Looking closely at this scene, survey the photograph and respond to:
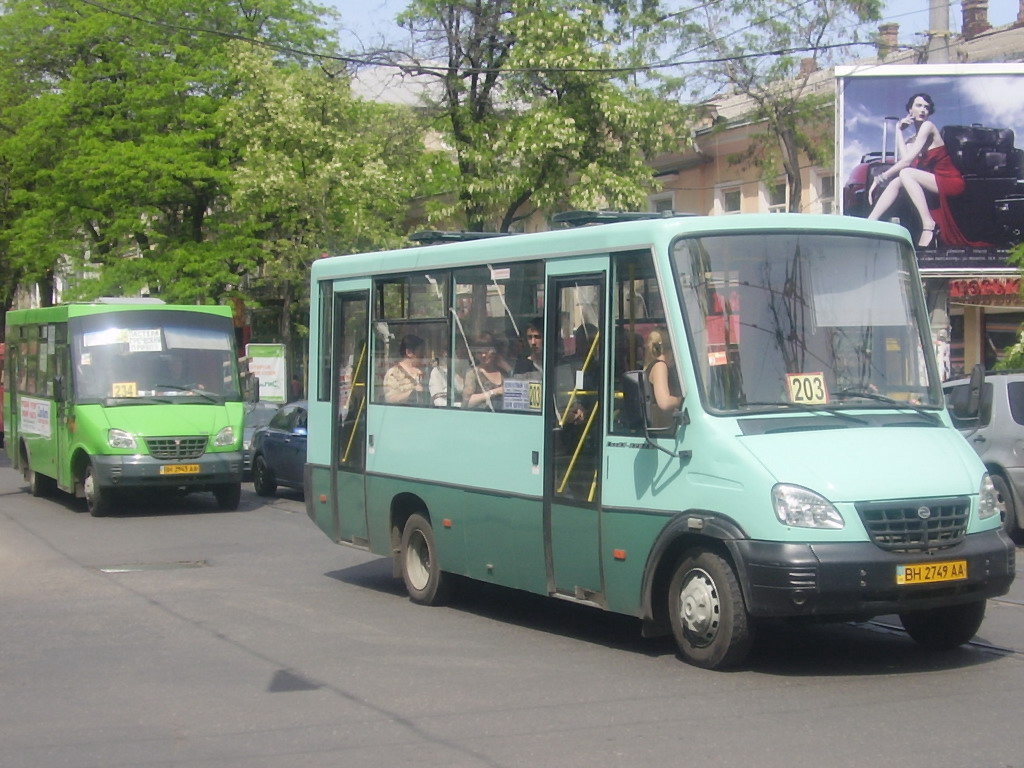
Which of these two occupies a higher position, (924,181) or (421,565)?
(924,181)

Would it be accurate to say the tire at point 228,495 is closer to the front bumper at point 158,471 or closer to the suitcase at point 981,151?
the front bumper at point 158,471

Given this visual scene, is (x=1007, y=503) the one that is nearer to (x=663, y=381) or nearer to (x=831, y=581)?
(x=663, y=381)

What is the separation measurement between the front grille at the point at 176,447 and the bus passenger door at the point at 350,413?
7012 millimetres

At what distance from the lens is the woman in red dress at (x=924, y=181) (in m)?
25.4

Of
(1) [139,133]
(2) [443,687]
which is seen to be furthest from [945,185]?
(1) [139,133]

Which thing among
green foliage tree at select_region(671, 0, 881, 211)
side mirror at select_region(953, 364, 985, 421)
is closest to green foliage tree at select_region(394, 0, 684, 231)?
green foliage tree at select_region(671, 0, 881, 211)

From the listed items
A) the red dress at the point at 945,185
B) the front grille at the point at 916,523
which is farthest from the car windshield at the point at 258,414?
the front grille at the point at 916,523

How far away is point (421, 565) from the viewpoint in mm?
11289

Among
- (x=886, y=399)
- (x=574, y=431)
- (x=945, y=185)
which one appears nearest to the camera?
(x=886, y=399)

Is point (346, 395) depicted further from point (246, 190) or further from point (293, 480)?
point (246, 190)

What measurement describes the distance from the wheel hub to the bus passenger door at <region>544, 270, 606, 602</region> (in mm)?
801

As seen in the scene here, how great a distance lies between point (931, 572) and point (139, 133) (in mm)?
31661

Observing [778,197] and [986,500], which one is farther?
[778,197]

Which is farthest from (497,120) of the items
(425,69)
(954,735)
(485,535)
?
(954,735)
